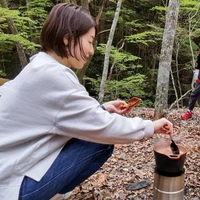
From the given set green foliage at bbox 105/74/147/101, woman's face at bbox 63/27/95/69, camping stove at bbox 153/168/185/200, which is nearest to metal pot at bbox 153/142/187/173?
camping stove at bbox 153/168/185/200

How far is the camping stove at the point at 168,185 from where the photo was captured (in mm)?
1479

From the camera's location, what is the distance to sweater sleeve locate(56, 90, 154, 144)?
108cm

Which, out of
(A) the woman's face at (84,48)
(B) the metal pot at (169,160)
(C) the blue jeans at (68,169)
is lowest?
(B) the metal pot at (169,160)

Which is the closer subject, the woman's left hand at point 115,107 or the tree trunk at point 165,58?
the woman's left hand at point 115,107

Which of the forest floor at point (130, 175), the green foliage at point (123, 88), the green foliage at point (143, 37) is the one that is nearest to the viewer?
the forest floor at point (130, 175)

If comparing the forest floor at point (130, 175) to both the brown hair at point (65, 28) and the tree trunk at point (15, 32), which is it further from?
the tree trunk at point (15, 32)

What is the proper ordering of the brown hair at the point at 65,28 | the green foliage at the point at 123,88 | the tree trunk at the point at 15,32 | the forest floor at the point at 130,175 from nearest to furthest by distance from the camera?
1. the brown hair at the point at 65,28
2. the forest floor at the point at 130,175
3. the tree trunk at the point at 15,32
4. the green foliage at the point at 123,88

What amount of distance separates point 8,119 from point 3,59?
27.9ft

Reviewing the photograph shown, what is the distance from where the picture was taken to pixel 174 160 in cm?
141

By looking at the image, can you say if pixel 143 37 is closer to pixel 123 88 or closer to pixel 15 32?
pixel 123 88

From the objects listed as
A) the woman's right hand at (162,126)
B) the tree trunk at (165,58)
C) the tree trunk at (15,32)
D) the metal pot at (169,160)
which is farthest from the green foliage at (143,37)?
the woman's right hand at (162,126)

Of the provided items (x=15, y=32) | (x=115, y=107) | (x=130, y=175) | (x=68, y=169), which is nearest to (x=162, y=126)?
(x=115, y=107)

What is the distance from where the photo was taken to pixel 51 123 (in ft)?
3.63

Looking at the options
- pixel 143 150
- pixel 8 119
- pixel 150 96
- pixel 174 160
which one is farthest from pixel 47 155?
pixel 150 96
